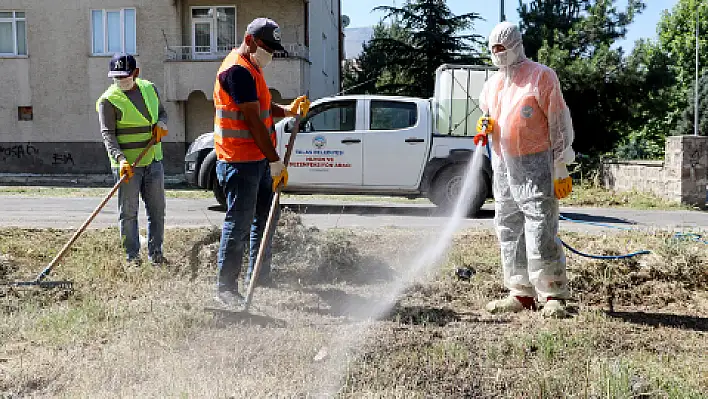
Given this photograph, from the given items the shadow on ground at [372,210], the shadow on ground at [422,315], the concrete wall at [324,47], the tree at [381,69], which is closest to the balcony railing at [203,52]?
the concrete wall at [324,47]

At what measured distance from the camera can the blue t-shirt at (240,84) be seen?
4.32 metres

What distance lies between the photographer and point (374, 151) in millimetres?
10383

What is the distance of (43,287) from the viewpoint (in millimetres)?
4984

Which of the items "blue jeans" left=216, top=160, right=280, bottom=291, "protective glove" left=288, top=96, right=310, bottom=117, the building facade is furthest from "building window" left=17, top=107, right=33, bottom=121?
"blue jeans" left=216, top=160, right=280, bottom=291

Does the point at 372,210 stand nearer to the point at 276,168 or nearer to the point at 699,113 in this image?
the point at 276,168

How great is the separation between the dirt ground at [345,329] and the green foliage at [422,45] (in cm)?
2085

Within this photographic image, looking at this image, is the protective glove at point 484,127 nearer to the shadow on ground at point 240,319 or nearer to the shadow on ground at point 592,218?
the shadow on ground at point 240,319

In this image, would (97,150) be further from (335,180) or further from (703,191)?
(703,191)

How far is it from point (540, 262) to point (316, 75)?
19764mm

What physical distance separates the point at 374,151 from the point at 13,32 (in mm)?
16159

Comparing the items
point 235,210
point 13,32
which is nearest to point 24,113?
point 13,32

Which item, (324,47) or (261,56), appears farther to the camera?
(324,47)

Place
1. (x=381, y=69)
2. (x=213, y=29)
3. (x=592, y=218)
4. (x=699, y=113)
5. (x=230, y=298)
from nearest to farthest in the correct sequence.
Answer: (x=230, y=298)
(x=592, y=218)
(x=213, y=29)
(x=381, y=69)
(x=699, y=113)

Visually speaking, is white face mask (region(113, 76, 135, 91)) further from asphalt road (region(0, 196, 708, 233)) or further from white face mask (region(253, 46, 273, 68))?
asphalt road (region(0, 196, 708, 233))
